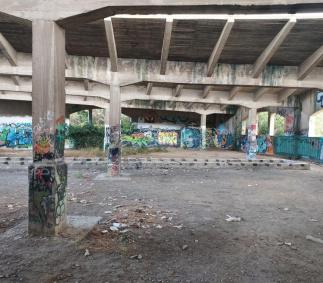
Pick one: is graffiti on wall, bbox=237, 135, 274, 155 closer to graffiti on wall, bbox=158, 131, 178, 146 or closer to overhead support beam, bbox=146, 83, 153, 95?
graffiti on wall, bbox=158, 131, 178, 146

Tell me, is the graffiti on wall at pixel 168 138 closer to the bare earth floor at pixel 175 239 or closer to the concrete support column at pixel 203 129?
the concrete support column at pixel 203 129

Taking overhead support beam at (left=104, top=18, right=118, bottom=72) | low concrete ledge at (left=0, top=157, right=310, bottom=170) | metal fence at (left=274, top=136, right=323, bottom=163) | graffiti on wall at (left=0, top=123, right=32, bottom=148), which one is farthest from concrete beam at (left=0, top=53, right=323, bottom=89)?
graffiti on wall at (left=0, top=123, right=32, bottom=148)

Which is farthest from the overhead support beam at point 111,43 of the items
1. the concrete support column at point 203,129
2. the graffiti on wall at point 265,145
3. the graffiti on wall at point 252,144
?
the concrete support column at point 203,129

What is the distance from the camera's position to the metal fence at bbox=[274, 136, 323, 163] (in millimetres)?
18750

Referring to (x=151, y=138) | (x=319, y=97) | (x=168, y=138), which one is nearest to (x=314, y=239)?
(x=319, y=97)

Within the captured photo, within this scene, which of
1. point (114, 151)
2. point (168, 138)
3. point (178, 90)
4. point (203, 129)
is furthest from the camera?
point (168, 138)

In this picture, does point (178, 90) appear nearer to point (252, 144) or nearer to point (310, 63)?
point (252, 144)

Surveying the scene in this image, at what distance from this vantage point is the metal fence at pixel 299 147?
1875 cm

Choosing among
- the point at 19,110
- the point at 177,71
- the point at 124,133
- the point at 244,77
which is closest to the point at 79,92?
the point at 177,71

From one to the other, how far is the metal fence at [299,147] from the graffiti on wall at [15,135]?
67.3 ft

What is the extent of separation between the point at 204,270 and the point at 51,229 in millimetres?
2653

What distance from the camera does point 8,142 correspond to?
87.9 feet

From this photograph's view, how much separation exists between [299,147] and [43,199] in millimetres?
19601

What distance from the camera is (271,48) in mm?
9180
